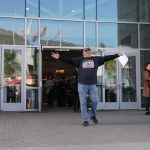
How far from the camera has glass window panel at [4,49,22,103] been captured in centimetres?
1756

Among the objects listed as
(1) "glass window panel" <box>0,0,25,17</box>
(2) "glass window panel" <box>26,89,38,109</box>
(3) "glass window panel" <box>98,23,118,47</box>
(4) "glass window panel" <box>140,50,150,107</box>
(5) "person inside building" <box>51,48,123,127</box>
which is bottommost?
(2) "glass window panel" <box>26,89,38,109</box>

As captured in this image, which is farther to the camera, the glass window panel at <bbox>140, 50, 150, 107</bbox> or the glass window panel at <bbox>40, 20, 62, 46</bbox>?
the glass window panel at <bbox>140, 50, 150, 107</bbox>

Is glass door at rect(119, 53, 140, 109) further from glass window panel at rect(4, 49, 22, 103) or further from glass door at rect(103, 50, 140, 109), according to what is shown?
glass window panel at rect(4, 49, 22, 103)

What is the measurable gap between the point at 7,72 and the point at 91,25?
3854 millimetres

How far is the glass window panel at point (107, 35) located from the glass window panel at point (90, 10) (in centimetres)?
48

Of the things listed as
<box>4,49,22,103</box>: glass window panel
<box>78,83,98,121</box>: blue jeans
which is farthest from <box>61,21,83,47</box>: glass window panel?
<box>78,83,98,121</box>: blue jeans

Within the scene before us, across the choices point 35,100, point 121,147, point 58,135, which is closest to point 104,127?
point 58,135

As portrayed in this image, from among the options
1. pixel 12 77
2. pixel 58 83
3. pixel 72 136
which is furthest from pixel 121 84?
pixel 72 136

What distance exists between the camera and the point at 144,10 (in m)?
19.2

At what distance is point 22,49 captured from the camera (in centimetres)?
1766

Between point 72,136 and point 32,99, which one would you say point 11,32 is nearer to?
point 32,99

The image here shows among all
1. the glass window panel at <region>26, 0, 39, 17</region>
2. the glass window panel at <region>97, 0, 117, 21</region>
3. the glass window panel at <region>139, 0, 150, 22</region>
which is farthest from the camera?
the glass window panel at <region>139, 0, 150, 22</region>

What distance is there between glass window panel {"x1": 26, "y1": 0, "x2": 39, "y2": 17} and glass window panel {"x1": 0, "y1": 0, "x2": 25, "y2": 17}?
191 millimetres

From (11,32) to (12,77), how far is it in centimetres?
170
